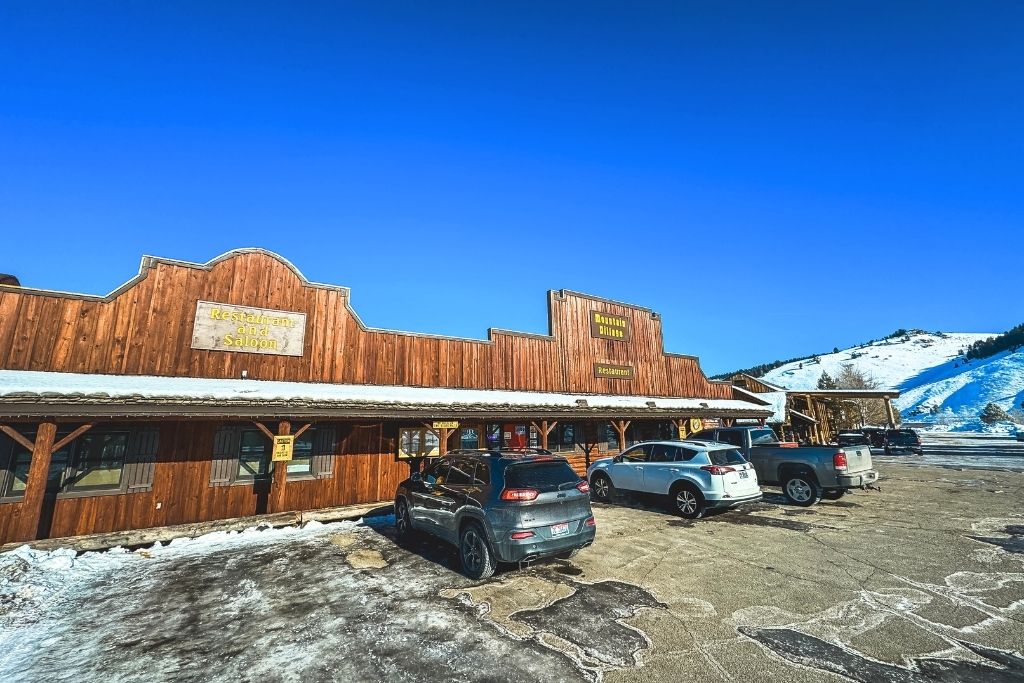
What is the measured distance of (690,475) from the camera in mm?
10445

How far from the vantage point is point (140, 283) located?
12.0 m

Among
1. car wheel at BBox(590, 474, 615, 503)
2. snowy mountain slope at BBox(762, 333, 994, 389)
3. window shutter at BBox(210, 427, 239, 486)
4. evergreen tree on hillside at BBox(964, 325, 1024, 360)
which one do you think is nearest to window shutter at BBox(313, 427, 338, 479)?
window shutter at BBox(210, 427, 239, 486)

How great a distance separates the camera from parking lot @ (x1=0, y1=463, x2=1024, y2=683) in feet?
13.7

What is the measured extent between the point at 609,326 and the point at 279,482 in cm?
1506

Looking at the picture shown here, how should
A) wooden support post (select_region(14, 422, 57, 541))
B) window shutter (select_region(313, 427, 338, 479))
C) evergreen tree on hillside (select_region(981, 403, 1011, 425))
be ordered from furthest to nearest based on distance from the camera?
1. evergreen tree on hillside (select_region(981, 403, 1011, 425))
2. window shutter (select_region(313, 427, 338, 479))
3. wooden support post (select_region(14, 422, 57, 541))

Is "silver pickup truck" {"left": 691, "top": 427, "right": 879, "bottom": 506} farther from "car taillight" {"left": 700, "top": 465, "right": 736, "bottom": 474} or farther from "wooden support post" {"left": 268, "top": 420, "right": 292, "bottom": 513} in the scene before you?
"wooden support post" {"left": 268, "top": 420, "right": 292, "bottom": 513}

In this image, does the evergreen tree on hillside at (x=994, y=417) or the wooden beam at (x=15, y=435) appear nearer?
the wooden beam at (x=15, y=435)

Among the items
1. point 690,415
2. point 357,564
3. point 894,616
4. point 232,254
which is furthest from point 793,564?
point 232,254

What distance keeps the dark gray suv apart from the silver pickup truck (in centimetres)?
800

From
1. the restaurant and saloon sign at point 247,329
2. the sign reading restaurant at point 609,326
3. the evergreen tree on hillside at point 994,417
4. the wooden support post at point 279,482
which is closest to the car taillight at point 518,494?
the wooden support post at point 279,482

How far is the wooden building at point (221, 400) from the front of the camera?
9633 millimetres

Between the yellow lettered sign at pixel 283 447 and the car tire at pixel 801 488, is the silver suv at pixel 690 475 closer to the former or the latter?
the car tire at pixel 801 488

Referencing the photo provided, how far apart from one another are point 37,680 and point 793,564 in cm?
931

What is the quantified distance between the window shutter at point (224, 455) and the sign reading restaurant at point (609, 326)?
1440 cm
